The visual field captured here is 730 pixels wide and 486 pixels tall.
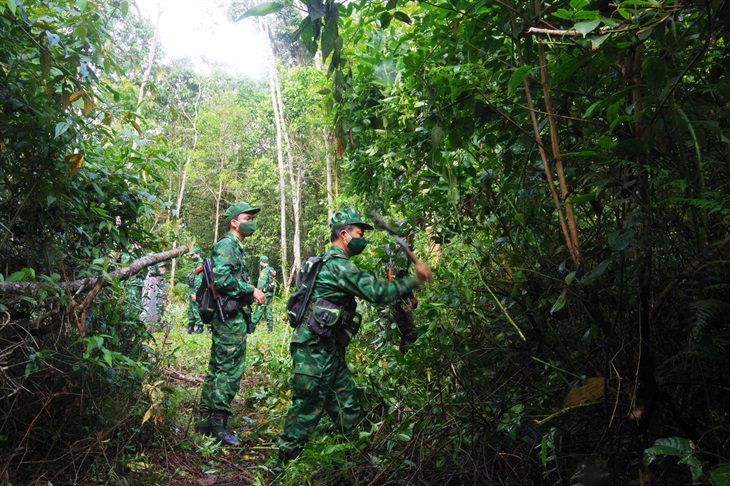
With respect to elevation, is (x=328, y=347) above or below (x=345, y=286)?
below

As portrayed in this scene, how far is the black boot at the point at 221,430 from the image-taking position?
465cm

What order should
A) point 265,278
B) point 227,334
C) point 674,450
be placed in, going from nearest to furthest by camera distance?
1. point 674,450
2. point 227,334
3. point 265,278

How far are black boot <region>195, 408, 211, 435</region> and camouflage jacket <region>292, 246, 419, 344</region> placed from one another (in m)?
1.57

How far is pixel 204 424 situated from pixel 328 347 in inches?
68.5

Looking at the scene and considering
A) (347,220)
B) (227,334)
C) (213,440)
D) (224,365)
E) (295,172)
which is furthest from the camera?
(295,172)

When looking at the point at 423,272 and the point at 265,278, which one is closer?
the point at 423,272

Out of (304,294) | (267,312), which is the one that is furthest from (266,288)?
(304,294)

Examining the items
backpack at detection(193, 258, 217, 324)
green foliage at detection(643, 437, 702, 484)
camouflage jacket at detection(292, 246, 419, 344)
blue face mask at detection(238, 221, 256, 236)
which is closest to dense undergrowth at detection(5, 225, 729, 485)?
green foliage at detection(643, 437, 702, 484)

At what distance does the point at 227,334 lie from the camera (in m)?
5.02

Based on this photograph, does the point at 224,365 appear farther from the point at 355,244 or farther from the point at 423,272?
the point at 423,272

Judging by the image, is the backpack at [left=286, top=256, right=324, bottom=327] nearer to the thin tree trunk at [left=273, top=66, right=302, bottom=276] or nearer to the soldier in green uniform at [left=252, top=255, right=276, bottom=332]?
the soldier in green uniform at [left=252, top=255, right=276, bottom=332]

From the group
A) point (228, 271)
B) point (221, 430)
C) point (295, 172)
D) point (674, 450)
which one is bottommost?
point (295, 172)

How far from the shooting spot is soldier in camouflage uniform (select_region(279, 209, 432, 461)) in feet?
12.0

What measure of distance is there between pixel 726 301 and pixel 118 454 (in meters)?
3.33
